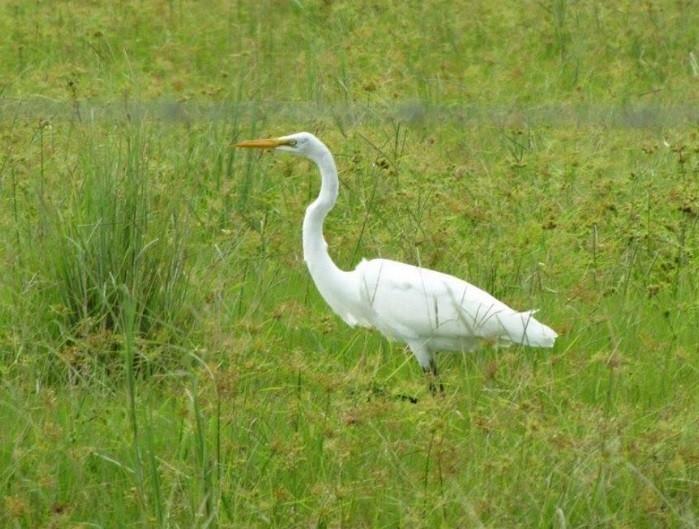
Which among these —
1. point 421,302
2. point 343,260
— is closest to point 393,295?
point 421,302

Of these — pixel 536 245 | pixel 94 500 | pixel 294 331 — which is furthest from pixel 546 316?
pixel 94 500

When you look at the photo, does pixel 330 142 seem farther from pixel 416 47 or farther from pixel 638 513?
pixel 638 513

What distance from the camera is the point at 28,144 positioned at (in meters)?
5.79

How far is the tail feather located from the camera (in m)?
4.62

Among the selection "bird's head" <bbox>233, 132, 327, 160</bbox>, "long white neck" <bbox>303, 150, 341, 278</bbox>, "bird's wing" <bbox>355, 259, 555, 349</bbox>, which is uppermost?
"bird's head" <bbox>233, 132, 327, 160</bbox>

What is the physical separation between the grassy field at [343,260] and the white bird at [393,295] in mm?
88

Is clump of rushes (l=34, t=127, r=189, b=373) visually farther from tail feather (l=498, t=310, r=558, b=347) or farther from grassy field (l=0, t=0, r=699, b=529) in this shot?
tail feather (l=498, t=310, r=558, b=347)

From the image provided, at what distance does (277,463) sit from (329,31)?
5048 mm

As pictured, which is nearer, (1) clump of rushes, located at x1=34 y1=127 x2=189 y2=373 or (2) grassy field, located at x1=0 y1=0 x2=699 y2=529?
(2) grassy field, located at x1=0 y1=0 x2=699 y2=529

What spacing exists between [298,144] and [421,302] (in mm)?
673

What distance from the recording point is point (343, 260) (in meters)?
5.85

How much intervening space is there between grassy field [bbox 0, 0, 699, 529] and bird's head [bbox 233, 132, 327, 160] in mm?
305

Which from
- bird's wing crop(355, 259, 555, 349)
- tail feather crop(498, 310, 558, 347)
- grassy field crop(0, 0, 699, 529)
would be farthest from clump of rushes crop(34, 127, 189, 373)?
tail feather crop(498, 310, 558, 347)

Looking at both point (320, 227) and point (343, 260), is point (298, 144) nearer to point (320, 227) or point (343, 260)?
point (320, 227)
